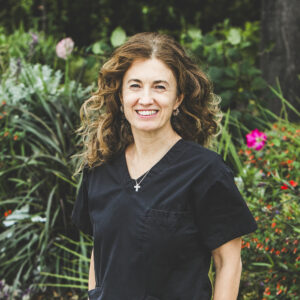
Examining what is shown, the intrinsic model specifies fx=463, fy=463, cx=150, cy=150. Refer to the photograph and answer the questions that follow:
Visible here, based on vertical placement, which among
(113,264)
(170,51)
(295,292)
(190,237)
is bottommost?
(295,292)

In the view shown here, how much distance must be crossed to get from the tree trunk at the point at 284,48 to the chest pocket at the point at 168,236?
2.99m

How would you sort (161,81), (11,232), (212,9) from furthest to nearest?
(212,9) → (11,232) → (161,81)

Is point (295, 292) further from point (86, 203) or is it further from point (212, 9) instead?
point (212, 9)

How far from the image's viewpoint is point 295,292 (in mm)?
2383

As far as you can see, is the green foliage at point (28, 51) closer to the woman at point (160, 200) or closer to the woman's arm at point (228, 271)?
the woman at point (160, 200)

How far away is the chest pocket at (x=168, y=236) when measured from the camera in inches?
63.2

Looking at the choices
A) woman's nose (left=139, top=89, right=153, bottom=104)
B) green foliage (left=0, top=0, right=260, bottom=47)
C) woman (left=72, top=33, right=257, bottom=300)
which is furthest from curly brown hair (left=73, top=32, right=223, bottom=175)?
green foliage (left=0, top=0, right=260, bottom=47)

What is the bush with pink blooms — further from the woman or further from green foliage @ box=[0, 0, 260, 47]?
green foliage @ box=[0, 0, 260, 47]

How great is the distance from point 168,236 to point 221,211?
0.20 m

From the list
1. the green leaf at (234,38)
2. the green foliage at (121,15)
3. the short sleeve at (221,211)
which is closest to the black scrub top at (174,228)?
the short sleeve at (221,211)

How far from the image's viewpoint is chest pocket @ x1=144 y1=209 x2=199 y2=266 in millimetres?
1606

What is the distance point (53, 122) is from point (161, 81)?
2.20 m

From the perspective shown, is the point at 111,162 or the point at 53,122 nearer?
the point at 111,162

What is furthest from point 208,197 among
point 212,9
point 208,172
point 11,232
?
point 212,9
